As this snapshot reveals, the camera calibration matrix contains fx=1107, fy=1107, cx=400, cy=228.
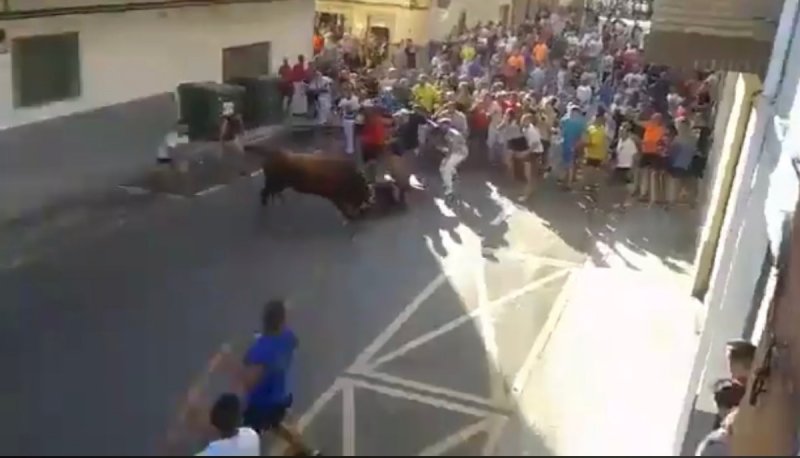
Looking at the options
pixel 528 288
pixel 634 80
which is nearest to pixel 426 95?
pixel 634 80

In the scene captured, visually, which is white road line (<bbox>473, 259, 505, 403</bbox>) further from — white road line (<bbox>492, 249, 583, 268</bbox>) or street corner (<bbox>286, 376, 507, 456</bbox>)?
white road line (<bbox>492, 249, 583, 268</bbox>)

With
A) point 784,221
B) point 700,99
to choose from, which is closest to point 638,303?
point 784,221

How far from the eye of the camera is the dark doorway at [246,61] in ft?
62.4

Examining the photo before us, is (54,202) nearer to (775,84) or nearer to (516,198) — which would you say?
(516,198)

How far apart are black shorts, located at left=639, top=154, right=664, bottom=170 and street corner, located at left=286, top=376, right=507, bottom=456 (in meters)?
8.33

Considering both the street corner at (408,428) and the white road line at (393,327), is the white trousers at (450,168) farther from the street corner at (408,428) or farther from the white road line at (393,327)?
the street corner at (408,428)

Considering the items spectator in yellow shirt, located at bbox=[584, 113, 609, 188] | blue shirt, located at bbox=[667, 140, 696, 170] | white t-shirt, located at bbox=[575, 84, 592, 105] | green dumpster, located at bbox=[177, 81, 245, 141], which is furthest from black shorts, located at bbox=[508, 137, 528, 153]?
green dumpster, located at bbox=[177, 81, 245, 141]

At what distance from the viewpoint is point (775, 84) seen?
8.69 metres

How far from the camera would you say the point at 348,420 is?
4.98m

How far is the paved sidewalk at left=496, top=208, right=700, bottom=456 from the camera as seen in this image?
358 centimetres

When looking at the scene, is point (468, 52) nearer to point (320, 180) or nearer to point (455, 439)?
point (320, 180)

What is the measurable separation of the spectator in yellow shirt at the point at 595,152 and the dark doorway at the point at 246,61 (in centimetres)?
735

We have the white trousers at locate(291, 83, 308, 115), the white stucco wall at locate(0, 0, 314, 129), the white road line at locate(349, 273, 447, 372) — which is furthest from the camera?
the white trousers at locate(291, 83, 308, 115)

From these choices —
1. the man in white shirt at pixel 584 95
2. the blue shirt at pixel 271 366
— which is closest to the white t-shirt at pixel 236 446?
the blue shirt at pixel 271 366
